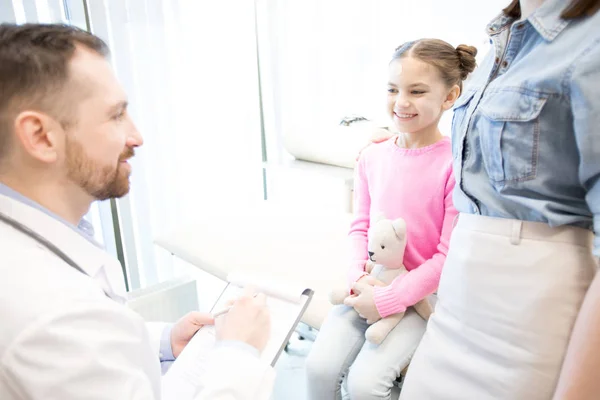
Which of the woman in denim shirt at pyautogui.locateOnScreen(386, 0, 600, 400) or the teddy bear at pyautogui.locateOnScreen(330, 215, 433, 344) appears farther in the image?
the teddy bear at pyautogui.locateOnScreen(330, 215, 433, 344)

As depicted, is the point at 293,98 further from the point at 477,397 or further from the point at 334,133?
the point at 477,397

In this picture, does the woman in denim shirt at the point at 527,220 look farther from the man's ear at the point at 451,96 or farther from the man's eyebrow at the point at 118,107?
the man's eyebrow at the point at 118,107

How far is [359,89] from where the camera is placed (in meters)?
2.71

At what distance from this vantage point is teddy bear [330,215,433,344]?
115cm

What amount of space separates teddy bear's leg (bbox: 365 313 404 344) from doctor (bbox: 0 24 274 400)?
13.4 inches

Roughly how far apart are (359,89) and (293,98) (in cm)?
47

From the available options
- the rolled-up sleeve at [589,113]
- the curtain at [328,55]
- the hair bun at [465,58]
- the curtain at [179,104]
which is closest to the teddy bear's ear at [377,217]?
the hair bun at [465,58]

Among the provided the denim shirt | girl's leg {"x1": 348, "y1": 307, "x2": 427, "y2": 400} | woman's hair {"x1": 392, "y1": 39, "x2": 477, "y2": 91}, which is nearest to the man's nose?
woman's hair {"x1": 392, "y1": 39, "x2": 477, "y2": 91}

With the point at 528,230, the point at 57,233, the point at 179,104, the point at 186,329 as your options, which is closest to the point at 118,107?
the point at 57,233

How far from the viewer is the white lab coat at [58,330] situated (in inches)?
21.8

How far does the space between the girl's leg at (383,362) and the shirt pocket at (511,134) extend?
56 centimetres

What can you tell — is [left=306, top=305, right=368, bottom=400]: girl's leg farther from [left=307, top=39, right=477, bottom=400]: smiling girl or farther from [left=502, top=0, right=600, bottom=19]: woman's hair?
[left=502, top=0, right=600, bottom=19]: woman's hair

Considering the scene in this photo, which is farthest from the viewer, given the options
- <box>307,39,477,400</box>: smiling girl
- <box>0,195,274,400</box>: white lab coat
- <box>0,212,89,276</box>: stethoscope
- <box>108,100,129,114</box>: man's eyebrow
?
<box>307,39,477,400</box>: smiling girl

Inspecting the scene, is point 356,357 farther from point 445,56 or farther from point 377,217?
point 445,56
